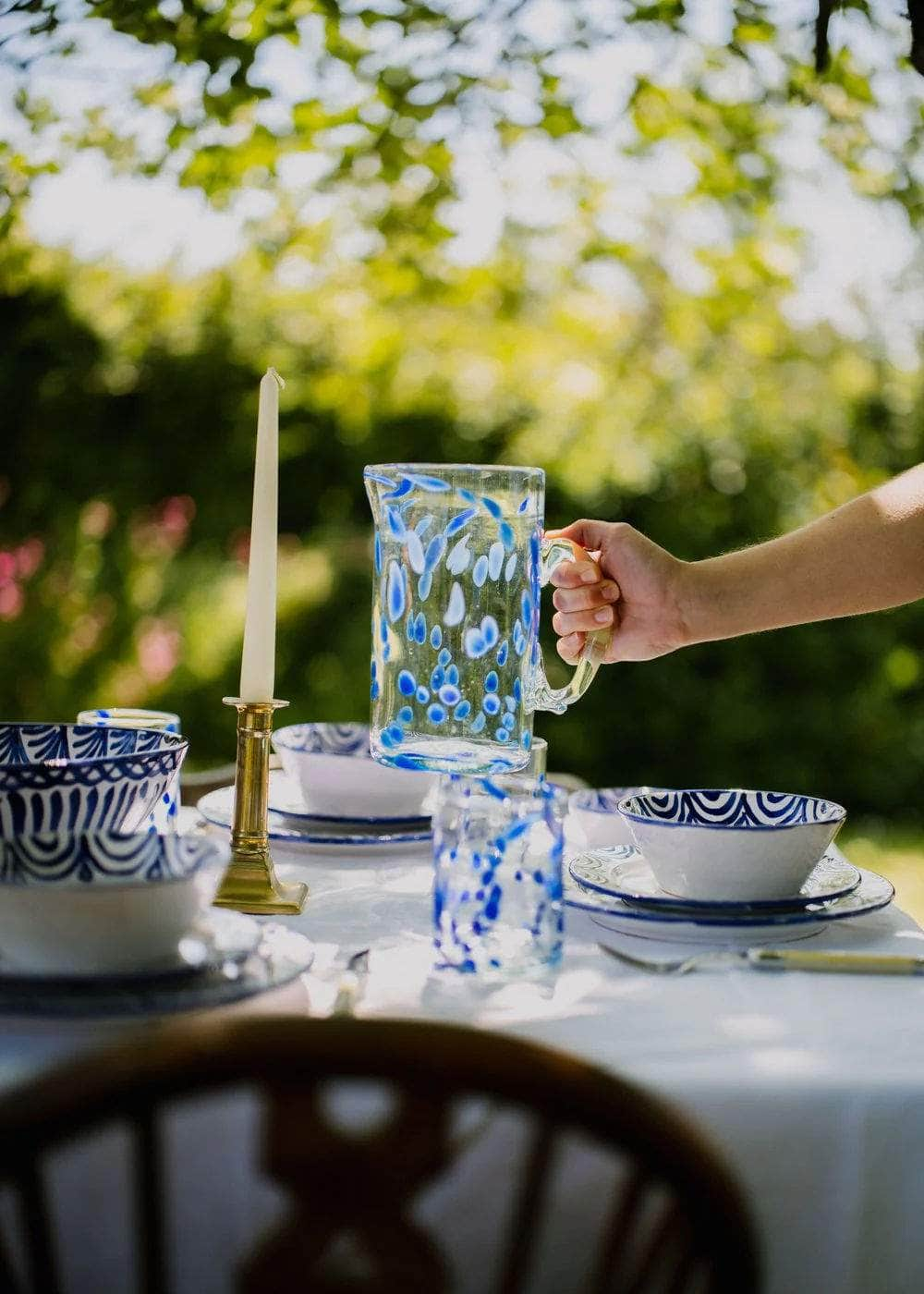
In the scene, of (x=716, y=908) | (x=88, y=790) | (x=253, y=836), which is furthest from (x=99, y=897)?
(x=716, y=908)

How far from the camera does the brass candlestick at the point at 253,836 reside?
120 cm

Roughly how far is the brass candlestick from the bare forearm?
577mm

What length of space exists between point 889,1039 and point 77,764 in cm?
59

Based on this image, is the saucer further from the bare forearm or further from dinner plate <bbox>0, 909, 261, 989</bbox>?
the bare forearm

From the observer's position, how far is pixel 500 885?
1029 mm

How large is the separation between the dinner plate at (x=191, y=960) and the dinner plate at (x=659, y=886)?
1.02 ft

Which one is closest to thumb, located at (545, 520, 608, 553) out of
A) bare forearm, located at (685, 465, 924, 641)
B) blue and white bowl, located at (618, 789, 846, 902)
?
bare forearm, located at (685, 465, 924, 641)

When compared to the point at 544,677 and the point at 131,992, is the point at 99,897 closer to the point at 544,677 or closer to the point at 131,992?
the point at 131,992

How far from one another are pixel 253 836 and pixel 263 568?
0.22 metres

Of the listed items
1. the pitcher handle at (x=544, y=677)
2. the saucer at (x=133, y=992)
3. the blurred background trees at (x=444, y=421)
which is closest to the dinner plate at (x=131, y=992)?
the saucer at (x=133, y=992)

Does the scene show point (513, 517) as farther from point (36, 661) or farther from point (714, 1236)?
point (36, 661)

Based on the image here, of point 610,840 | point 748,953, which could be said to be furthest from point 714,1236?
point 610,840

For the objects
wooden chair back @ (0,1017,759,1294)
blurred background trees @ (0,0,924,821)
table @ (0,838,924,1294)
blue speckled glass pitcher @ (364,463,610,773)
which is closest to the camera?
wooden chair back @ (0,1017,759,1294)

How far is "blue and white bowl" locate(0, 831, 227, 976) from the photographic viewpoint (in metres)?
0.86
